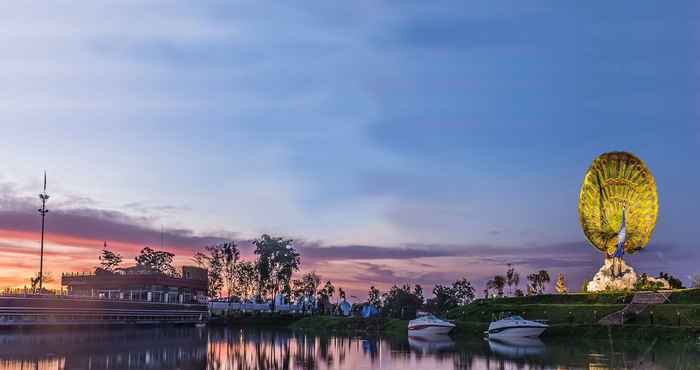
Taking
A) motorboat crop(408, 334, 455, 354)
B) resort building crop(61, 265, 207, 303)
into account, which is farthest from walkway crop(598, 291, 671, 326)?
resort building crop(61, 265, 207, 303)

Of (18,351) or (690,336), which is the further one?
(690,336)

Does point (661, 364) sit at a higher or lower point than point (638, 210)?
lower

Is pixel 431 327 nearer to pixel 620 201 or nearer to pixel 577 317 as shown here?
pixel 577 317

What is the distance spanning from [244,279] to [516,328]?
110 m

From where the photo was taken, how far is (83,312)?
11594 cm

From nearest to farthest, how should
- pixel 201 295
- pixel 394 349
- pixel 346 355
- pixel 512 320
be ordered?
1. pixel 346 355
2. pixel 394 349
3. pixel 512 320
4. pixel 201 295

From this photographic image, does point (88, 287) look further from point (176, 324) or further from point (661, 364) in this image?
point (661, 364)

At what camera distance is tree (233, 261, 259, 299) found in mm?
176000

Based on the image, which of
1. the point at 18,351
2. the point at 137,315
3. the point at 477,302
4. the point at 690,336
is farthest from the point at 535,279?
the point at 18,351

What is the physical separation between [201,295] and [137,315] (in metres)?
36.4

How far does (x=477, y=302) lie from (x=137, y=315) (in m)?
63.8

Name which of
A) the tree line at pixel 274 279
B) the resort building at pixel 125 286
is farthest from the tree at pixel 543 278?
the resort building at pixel 125 286

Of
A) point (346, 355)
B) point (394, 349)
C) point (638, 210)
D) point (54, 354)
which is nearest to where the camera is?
point (54, 354)

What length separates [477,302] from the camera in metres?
112
